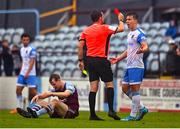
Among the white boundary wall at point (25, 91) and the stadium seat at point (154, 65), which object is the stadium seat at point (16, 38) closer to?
the white boundary wall at point (25, 91)

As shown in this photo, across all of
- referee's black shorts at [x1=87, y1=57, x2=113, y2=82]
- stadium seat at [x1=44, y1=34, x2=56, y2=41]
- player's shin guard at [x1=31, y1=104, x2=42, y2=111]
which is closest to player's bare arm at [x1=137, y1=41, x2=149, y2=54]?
referee's black shorts at [x1=87, y1=57, x2=113, y2=82]

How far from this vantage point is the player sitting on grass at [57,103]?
49.7ft

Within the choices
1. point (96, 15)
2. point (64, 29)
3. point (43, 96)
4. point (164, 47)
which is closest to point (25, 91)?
point (164, 47)

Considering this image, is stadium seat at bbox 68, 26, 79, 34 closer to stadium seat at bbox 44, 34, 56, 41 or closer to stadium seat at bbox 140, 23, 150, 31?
stadium seat at bbox 44, 34, 56, 41

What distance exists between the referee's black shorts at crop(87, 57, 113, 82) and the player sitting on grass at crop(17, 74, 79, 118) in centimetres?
54

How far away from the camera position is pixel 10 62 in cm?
2591

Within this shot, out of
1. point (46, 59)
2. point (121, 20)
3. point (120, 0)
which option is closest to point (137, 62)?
point (121, 20)

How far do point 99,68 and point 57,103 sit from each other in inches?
44.9

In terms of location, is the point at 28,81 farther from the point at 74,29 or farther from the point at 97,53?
the point at 74,29

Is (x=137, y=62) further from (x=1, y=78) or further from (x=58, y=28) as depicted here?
(x=58, y=28)

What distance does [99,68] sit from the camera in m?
15.2

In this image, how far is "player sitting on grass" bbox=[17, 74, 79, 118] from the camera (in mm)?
15156

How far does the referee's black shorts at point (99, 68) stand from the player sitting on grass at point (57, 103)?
21.2 inches

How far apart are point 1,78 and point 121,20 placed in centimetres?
1065
